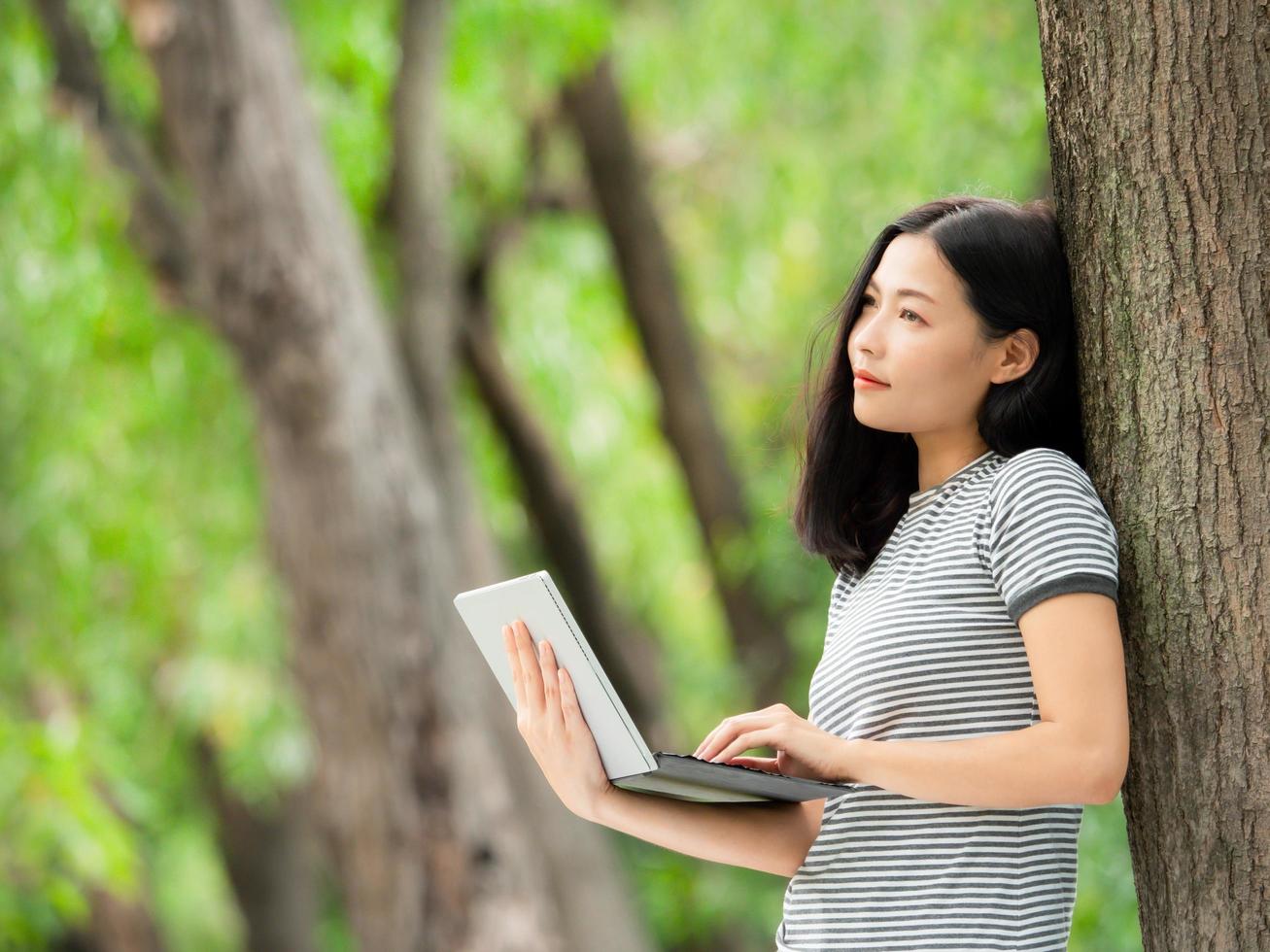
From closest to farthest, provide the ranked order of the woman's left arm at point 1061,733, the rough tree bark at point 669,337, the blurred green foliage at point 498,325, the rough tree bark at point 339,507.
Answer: the woman's left arm at point 1061,733 < the rough tree bark at point 339,507 < the blurred green foliage at point 498,325 < the rough tree bark at point 669,337

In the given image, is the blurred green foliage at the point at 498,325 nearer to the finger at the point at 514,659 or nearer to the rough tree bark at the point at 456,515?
the rough tree bark at the point at 456,515

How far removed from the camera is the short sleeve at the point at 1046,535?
54.2 inches

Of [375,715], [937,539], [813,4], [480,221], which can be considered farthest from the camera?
[480,221]

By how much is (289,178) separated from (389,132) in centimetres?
79

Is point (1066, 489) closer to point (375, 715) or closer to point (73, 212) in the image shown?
point (375, 715)

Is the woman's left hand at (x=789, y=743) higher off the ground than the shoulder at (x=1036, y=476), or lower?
lower

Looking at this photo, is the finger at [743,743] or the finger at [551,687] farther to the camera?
the finger at [551,687]

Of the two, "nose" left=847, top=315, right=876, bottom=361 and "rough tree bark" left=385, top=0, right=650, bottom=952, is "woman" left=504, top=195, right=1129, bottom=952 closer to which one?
"nose" left=847, top=315, right=876, bottom=361

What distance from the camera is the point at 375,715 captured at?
177 inches

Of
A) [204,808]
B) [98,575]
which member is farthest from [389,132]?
[204,808]

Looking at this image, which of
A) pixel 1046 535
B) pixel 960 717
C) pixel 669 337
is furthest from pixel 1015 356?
pixel 669 337

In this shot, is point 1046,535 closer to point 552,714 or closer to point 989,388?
point 989,388

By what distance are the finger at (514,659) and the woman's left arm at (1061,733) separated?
17.1 inches

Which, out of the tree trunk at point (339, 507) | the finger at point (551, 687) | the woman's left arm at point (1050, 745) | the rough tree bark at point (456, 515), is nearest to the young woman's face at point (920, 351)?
the woman's left arm at point (1050, 745)
